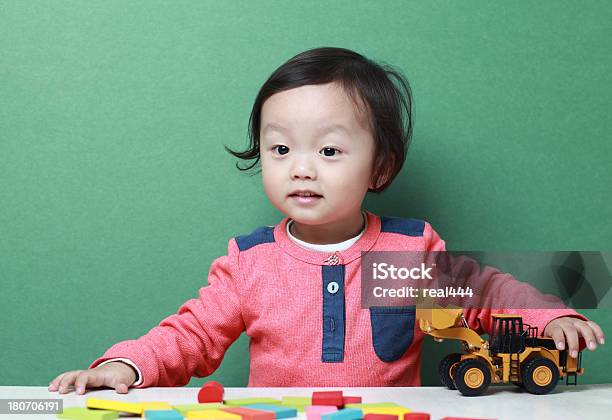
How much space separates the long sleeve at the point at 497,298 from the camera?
1.02 meters

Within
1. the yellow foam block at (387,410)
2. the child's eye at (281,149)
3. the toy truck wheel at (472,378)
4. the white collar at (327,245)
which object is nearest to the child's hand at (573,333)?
the toy truck wheel at (472,378)

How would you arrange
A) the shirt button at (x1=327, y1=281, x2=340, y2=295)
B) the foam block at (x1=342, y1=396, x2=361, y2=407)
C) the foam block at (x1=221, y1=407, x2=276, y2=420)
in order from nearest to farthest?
the foam block at (x1=221, y1=407, x2=276, y2=420)
the foam block at (x1=342, y1=396, x2=361, y2=407)
the shirt button at (x1=327, y1=281, x2=340, y2=295)

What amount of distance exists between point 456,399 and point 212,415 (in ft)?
1.03

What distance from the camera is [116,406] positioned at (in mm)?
805

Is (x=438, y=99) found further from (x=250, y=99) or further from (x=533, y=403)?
(x=533, y=403)

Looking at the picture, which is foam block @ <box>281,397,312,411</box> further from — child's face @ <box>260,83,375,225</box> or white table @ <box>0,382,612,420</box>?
child's face @ <box>260,83,375,225</box>

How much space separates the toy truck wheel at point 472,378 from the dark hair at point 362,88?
442 mm

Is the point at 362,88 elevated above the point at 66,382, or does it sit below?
above

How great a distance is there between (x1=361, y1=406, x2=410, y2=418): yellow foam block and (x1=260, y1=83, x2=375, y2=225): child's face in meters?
0.42

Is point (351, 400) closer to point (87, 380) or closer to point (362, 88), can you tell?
point (87, 380)

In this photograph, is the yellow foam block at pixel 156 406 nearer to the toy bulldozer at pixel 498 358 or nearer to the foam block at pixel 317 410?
the foam block at pixel 317 410

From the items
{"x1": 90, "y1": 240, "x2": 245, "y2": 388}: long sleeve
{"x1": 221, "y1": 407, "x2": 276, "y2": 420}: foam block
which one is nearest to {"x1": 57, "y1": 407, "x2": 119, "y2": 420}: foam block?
{"x1": 221, "y1": 407, "x2": 276, "y2": 420}: foam block

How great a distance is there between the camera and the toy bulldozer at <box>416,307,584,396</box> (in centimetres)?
90

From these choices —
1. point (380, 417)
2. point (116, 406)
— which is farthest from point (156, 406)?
point (380, 417)
